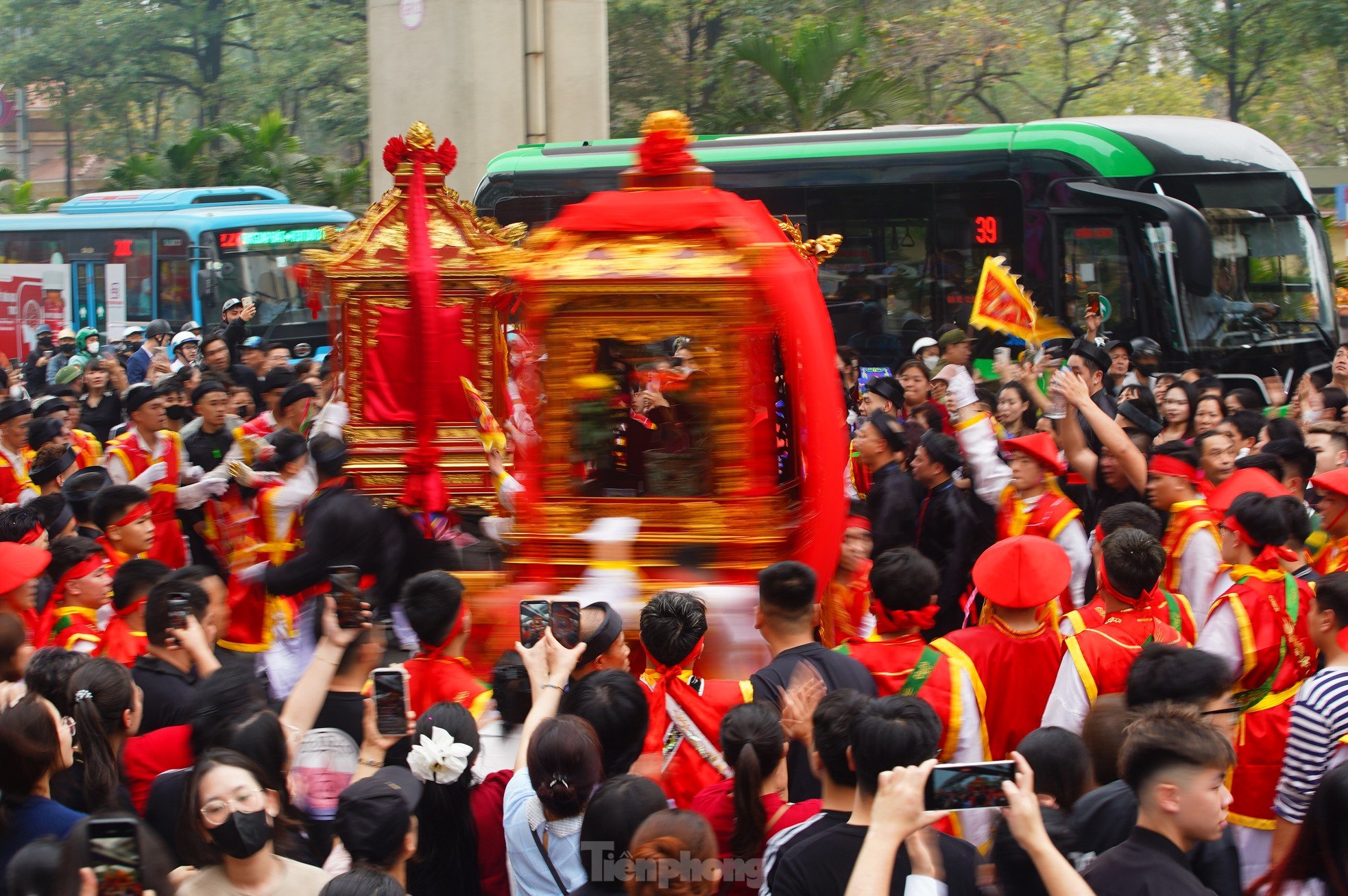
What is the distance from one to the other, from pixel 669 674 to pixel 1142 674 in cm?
134

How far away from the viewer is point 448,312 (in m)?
8.31

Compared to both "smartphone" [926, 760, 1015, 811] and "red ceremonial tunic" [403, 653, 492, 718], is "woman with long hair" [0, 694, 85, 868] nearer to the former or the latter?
"red ceremonial tunic" [403, 653, 492, 718]

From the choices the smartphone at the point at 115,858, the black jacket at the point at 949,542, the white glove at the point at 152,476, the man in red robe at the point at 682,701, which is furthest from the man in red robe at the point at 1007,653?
the white glove at the point at 152,476

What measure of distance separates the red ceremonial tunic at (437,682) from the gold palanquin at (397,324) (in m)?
3.72

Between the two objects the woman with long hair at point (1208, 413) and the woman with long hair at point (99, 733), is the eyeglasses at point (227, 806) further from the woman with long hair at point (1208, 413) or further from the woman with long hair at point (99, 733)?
the woman with long hair at point (1208, 413)

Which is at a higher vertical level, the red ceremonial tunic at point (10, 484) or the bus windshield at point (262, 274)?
the bus windshield at point (262, 274)

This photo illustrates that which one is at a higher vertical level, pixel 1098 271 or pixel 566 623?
pixel 1098 271

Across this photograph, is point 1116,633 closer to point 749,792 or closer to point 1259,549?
point 1259,549

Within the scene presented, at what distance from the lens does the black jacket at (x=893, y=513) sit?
658 cm

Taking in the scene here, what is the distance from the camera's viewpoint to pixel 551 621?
3.90 m

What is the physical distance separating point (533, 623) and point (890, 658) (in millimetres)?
1180

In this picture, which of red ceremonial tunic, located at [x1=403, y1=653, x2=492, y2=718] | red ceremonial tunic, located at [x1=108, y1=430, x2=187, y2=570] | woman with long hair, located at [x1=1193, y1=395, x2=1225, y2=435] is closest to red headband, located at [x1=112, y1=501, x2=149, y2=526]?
red ceremonial tunic, located at [x1=108, y1=430, x2=187, y2=570]

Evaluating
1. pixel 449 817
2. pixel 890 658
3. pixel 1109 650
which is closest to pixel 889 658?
pixel 890 658

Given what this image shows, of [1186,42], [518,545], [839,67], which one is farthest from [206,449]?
[1186,42]
